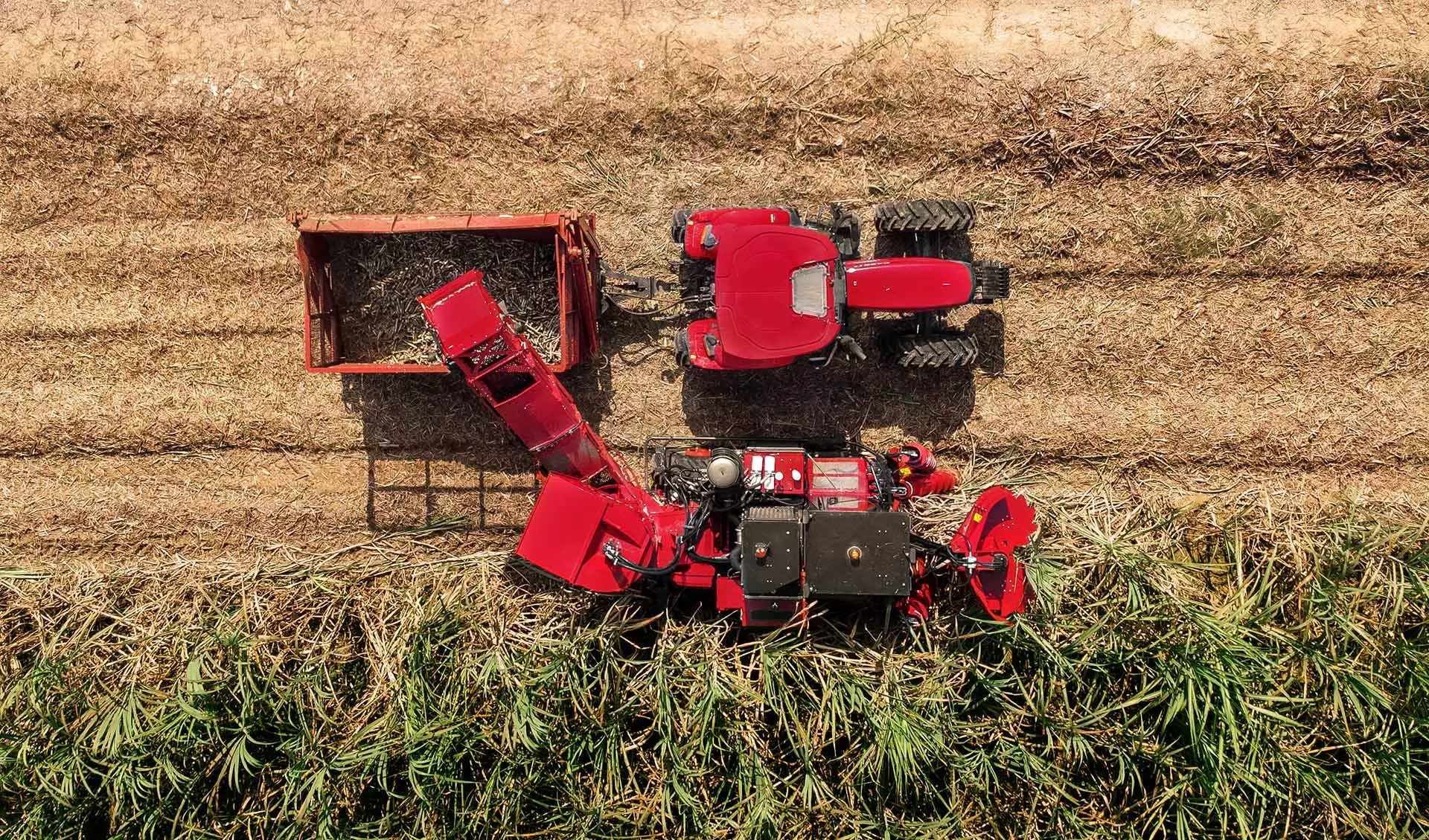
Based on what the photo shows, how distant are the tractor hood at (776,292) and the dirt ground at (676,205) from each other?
1.07 metres

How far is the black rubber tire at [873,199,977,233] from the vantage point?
6594 millimetres

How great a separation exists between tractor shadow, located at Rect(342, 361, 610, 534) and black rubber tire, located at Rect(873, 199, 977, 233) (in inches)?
117

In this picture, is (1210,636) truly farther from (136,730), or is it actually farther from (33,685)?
(33,685)

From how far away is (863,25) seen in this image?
23.8 ft

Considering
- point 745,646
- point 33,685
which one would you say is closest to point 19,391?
point 33,685

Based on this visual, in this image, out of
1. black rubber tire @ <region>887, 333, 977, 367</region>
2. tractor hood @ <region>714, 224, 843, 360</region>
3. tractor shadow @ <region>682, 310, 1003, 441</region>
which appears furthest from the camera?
tractor shadow @ <region>682, 310, 1003, 441</region>

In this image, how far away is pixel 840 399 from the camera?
7254mm

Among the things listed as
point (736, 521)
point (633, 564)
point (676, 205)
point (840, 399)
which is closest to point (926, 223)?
point (840, 399)

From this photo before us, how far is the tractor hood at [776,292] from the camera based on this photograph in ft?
20.1

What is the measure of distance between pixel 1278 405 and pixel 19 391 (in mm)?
11911

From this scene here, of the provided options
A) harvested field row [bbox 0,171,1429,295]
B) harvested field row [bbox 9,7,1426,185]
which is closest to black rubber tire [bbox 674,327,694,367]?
harvested field row [bbox 0,171,1429,295]

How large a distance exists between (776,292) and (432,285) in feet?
10.4

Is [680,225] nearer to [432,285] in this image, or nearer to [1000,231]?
[432,285]

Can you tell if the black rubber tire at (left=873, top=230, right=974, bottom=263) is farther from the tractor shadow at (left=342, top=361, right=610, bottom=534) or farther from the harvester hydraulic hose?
the harvester hydraulic hose
